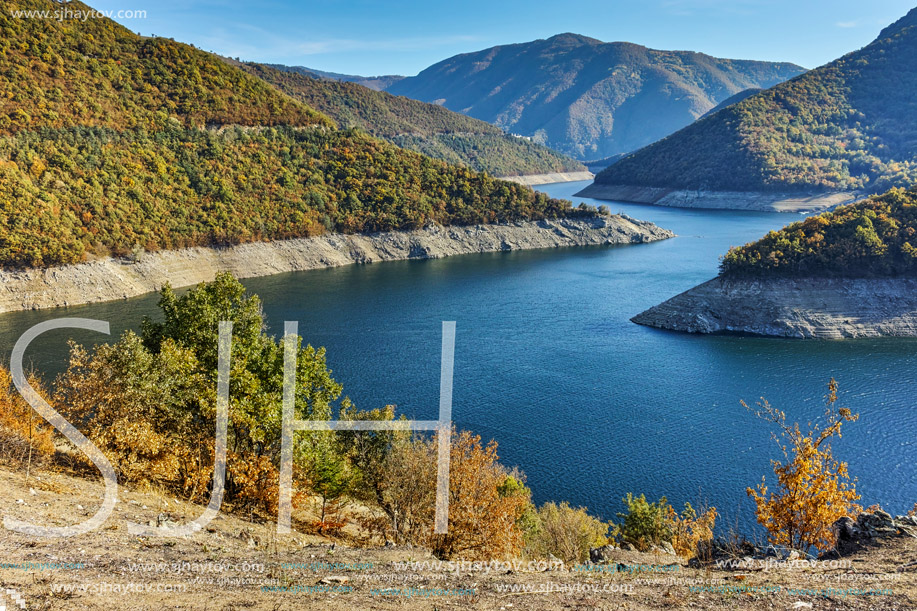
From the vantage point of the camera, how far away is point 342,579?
11914mm

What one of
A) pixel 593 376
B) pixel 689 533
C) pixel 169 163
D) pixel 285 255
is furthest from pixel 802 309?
pixel 169 163

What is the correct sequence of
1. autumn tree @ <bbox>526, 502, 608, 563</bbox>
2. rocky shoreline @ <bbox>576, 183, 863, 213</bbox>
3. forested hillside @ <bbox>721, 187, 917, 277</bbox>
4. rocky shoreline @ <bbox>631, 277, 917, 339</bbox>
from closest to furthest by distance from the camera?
autumn tree @ <bbox>526, 502, 608, 563</bbox>, rocky shoreline @ <bbox>631, 277, 917, 339</bbox>, forested hillside @ <bbox>721, 187, 917, 277</bbox>, rocky shoreline @ <bbox>576, 183, 863, 213</bbox>

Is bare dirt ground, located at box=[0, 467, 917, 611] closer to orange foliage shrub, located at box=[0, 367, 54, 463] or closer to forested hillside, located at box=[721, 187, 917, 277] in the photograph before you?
orange foliage shrub, located at box=[0, 367, 54, 463]

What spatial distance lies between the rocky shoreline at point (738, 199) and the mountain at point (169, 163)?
223 ft

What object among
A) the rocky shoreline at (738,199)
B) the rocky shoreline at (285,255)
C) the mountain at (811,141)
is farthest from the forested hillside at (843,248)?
the mountain at (811,141)

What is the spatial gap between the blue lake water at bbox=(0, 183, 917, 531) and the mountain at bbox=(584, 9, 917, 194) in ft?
330

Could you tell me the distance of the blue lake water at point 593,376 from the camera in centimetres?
3203

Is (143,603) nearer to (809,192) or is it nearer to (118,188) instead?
(118,188)

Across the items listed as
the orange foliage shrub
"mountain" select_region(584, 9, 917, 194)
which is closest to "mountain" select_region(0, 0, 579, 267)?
the orange foliage shrub

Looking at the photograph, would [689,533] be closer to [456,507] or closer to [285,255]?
[456,507]

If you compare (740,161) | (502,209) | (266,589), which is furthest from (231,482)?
(740,161)

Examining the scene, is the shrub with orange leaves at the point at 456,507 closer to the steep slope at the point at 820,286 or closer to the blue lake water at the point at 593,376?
the blue lake water at the point at 593,376

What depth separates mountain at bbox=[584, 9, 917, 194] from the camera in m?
162

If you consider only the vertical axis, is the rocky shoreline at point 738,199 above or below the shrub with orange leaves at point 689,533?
above
